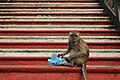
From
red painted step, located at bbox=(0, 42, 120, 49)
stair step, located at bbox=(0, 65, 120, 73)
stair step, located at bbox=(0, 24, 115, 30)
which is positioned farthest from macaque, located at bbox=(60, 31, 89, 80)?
stair step, located at bbox=(0, 24, 115, 30)

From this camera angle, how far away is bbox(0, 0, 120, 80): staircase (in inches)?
184

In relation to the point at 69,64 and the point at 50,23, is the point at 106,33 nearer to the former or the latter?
the point at 50,23

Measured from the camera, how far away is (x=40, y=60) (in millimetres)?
5711

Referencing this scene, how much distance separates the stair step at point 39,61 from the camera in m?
5.67

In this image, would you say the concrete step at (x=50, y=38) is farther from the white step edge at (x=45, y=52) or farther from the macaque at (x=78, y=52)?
the macaque at (x=78, y=52)

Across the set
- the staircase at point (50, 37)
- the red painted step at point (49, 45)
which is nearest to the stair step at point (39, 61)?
the staircase at point (50, 37)

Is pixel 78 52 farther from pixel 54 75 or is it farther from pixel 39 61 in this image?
Answer: pixel 39 61

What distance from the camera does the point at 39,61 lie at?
5.71 metres

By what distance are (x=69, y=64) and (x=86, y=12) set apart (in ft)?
9.50

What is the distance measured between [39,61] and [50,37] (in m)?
0.87

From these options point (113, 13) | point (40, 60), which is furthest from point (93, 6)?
point (40, 60)

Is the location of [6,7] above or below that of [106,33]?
above

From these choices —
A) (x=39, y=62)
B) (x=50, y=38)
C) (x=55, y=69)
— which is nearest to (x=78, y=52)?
(x=55, y=69)

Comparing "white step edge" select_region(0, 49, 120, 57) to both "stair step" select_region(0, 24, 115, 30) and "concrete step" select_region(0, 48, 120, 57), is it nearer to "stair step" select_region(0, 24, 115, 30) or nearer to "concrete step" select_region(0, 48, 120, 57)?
"concrete step" select_region(0, 48, 120, 57)
